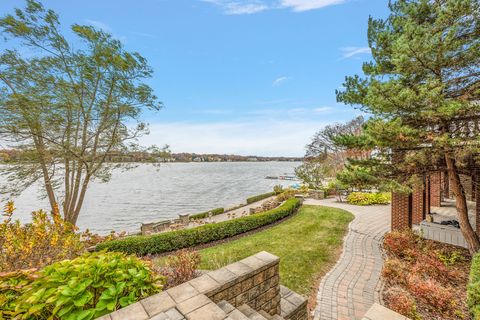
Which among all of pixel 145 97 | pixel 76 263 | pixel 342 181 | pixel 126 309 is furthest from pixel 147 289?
pixel 145 97

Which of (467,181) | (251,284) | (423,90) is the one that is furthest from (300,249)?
(467,181)

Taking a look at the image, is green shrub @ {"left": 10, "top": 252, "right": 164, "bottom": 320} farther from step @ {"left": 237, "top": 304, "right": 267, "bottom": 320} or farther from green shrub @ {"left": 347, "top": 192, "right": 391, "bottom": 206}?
green shrub @ {"left": 347, "top": 192, "right": 391, "bottom": 206}

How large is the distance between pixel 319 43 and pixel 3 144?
13.4m

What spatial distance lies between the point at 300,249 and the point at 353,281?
2.16 meters

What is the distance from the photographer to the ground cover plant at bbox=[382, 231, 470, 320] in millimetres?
3662

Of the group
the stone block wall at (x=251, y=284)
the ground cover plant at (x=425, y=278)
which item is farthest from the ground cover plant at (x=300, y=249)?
the stone block wall at (x=251, y=284)

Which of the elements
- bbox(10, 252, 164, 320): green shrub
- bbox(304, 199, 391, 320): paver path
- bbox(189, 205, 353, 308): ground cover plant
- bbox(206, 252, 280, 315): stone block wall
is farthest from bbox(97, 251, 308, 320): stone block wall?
bbox(189, 205, 353, 308): ground cover plant

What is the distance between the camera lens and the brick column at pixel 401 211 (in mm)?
7465

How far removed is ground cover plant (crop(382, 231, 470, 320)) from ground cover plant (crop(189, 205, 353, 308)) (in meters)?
1.47

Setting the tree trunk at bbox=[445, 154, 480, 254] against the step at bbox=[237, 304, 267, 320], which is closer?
the step at bbox=[237, 304, 267, 320]

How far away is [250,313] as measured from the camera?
99.1 inches

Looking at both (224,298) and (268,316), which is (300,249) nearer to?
(268,316)

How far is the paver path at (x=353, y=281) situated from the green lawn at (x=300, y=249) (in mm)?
305

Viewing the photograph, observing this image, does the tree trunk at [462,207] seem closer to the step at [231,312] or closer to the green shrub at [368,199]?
the step at [231,312]
